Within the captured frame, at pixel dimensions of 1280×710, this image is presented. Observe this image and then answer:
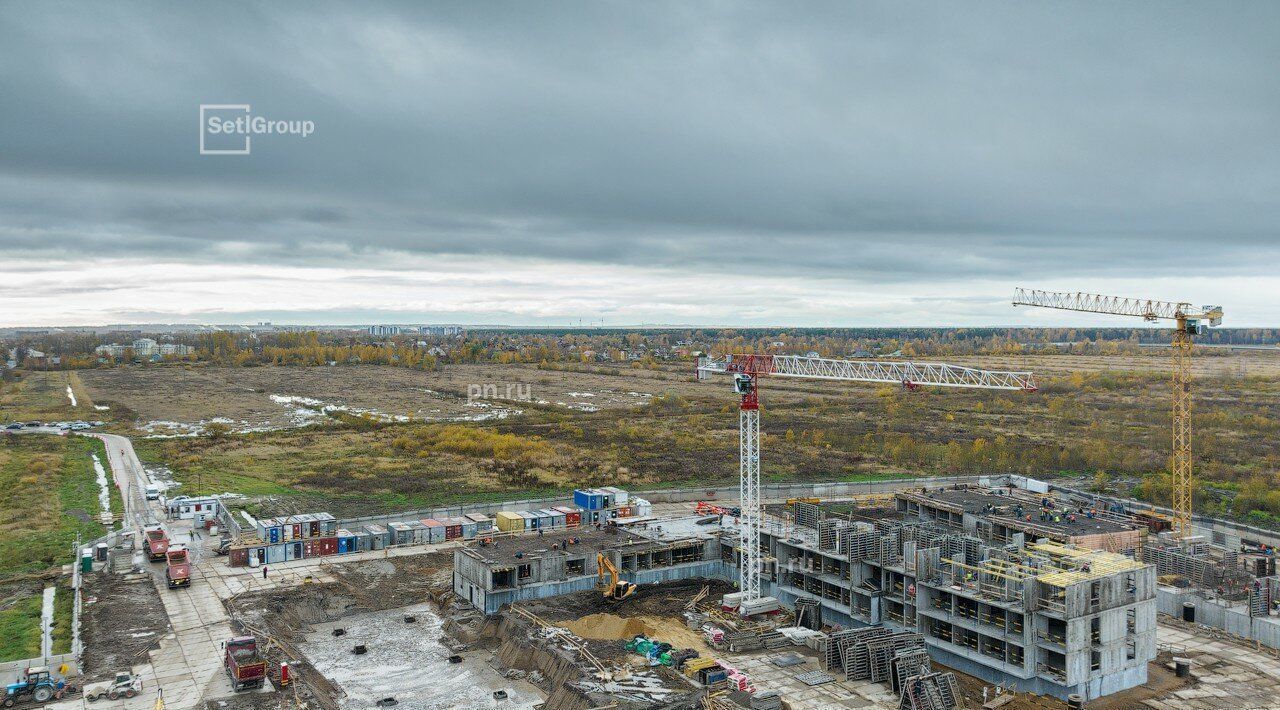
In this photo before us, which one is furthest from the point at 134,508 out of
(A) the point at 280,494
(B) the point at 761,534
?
(B) the point at 761,534

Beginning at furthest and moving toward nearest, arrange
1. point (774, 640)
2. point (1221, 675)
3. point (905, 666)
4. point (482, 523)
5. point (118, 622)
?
1. point (482, 523)
2. point (118, 622)
3. point (774, 640)
4. point (1221, 675)
5. point (905, 666)

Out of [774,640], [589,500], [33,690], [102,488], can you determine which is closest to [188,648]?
[33,690]

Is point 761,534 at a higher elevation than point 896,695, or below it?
higher

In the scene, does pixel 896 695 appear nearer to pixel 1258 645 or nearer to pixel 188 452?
pixel 1258 645

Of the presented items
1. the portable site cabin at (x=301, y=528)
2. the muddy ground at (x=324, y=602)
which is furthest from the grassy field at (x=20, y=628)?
the portable site cabin at (x=301, y=528)

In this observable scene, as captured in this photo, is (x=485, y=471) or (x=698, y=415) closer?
(x=485, y=471)

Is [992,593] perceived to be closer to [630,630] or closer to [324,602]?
[630,630]
